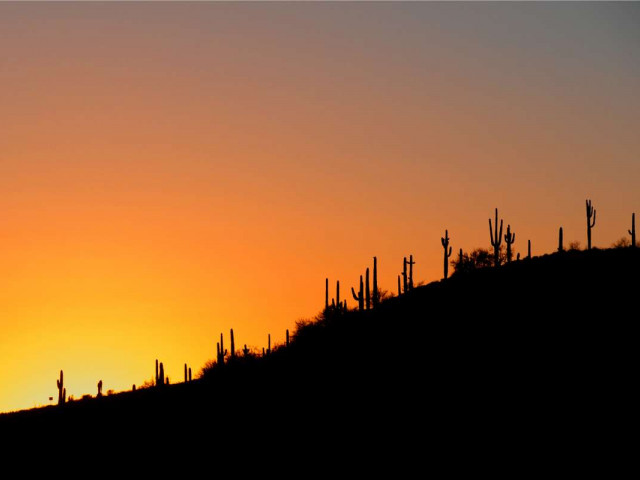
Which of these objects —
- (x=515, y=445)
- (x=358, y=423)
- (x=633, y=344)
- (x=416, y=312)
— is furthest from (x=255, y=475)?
(x=416, y=312)

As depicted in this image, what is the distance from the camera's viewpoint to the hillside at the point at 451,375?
31109mm

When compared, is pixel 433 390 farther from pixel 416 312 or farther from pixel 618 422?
pixel 416 312

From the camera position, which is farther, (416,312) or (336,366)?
(416,312)

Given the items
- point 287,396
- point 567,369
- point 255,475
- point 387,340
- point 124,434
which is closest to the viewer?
point 255,475

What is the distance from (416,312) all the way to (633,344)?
A: 822 inches

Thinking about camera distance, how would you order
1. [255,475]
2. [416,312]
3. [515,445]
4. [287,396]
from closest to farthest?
[515,445] < [255,475] < [287,396] < [416,312]

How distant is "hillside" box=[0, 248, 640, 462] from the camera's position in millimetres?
31109

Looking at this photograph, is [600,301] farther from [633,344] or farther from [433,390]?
[433,390]

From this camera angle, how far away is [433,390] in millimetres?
35781

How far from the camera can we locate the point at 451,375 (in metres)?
37.0

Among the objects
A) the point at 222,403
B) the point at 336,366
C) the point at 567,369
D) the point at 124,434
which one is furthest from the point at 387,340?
the point at 567,369

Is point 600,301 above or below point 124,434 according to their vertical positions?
above

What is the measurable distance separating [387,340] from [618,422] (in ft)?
70.9

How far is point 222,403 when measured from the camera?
154 feet
